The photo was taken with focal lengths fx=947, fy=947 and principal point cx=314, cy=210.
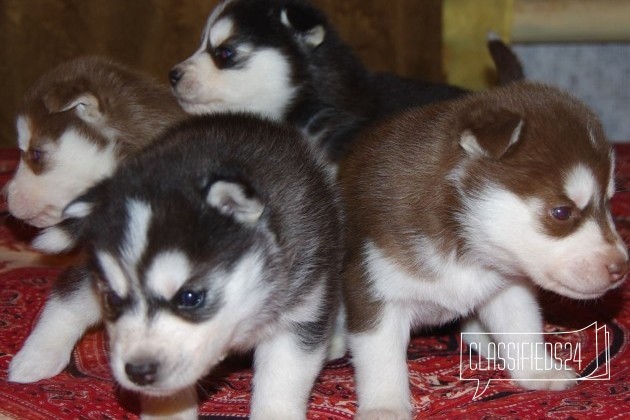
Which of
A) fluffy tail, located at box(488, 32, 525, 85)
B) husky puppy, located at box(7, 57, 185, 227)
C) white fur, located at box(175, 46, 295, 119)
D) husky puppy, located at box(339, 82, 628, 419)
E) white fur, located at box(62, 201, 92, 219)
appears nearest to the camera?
white fur, located at box(62, 201, 92, 219)

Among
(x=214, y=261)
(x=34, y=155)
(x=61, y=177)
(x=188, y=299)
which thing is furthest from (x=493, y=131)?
(x=34, y=155)

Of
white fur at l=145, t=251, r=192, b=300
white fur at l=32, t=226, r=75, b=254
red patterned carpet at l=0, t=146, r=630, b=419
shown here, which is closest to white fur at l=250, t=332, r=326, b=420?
red patterned carpet at l=0, t=146, r=630, b=419

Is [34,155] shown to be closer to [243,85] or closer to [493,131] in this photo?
[243,85]

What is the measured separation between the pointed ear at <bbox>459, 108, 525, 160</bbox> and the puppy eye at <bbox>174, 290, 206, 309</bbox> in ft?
3.78

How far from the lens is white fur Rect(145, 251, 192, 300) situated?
9.84 feet

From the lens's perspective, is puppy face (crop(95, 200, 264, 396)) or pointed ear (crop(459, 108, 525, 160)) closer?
puppy face (crop(95, 200, 264, 396))

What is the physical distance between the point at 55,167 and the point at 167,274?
5.08 ft

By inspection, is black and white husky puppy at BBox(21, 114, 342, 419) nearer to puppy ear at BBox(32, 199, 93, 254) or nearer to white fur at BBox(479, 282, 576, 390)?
puppy ear at BBox(32, 199, 93, 254)

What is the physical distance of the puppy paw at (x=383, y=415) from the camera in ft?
11.3

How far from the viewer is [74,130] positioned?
14.1 feet

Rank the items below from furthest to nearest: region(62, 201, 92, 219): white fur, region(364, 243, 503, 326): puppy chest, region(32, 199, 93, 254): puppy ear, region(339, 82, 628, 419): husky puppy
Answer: region(32, 199, 93, 254): puppy ear < region(364, 243, 503, 326): puppy chest < region(339, 82, 628, 419): husky puppy < region(62, 201, 92, 219): white fur

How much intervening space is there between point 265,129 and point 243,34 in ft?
3.86

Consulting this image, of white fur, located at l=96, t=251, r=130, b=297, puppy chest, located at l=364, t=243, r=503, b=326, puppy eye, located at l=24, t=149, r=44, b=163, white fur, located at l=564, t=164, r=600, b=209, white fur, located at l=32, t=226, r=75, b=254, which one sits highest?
puppy eye, located at l=24, t=149, r=44, b=163

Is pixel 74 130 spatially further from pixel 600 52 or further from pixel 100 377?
pixel 600 52
